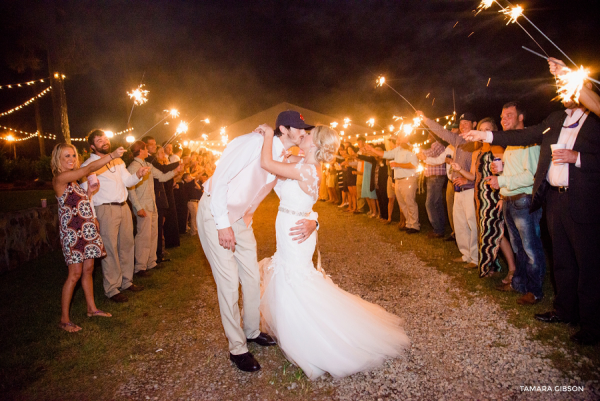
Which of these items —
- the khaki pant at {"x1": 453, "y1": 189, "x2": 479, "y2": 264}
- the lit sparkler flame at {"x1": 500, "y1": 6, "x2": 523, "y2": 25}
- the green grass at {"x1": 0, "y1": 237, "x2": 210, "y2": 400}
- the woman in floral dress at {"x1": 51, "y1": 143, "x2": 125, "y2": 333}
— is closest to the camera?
the lit sparkler flame at {"x1": 500, "y1": 6, "x2": 523, "y2": 25}

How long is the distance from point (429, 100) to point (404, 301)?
1375 cm

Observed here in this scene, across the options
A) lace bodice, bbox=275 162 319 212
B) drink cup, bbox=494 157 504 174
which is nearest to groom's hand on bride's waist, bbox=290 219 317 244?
lace bodice, bbox=275 162 319 212

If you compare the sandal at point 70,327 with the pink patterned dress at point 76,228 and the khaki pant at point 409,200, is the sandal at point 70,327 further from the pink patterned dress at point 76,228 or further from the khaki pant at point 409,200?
the khaki pant at point 409,200

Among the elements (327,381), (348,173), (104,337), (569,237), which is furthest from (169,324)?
(348,173)

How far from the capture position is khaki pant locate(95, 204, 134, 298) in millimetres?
4621

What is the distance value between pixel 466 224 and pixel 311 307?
4021mm

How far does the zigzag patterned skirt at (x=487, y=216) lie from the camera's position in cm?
467

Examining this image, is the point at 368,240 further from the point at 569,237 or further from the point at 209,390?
the point at 209,390

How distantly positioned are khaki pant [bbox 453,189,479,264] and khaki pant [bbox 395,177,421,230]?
→ 8.10 ft

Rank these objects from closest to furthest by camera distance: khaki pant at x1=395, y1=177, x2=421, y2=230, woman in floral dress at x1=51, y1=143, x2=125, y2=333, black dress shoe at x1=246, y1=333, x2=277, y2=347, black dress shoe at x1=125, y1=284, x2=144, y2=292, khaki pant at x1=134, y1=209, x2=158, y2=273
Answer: black dress shoe at x1=246, y1=333, x2=277, y2=347
woman in floral dress at x1=51, y1=143, x2=125, y2=333
black dress shoe at x1=125, y1=284, x2=144, y2=292
khaki pant at x1=134, y1=209, x2=158, y2=273
khaki pant at x1=395, y1=177, x2=421, y2=230

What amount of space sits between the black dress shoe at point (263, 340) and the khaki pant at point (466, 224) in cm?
389

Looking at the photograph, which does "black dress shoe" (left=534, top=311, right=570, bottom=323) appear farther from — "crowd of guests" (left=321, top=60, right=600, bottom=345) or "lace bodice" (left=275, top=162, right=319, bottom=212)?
"lace bodice" (left=275, top=162, right=319, bottom=212)

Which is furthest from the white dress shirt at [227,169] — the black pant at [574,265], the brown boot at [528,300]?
the brown boot at [528,300]

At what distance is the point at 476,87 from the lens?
1254 centimetres
